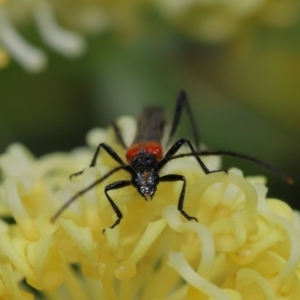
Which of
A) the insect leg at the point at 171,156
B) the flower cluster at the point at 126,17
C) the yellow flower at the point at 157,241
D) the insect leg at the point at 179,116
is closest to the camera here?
the yellow flower at the point at 157,241

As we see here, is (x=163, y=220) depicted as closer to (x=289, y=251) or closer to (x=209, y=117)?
(x=289, y=251)

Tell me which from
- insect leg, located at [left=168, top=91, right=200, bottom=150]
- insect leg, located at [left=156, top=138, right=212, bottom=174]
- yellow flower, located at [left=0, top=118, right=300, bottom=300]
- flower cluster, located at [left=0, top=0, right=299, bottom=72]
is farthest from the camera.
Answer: flower cluster, located at [left=0, top=0, right=299, bottom=72]

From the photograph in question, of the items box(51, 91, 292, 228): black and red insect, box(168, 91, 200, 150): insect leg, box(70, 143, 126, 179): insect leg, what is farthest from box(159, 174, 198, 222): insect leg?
box(168, 91, 200, 150): insect leg

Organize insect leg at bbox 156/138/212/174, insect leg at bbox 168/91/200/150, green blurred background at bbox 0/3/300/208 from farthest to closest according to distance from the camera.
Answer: green blurred background at bbox 0/3/300/208 → insect leg at bbox 168/91/200/150 → insect leg at bbox 156/138/212/174

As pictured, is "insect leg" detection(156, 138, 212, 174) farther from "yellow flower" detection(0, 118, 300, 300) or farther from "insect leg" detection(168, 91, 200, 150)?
"insect leg" detection(168, 91, 200, 150)

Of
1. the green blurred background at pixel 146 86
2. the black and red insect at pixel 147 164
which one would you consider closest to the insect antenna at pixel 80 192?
the black and red insect at pixel 147 164

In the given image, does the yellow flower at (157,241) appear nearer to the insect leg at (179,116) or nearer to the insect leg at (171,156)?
the insect leg at (171,156)
